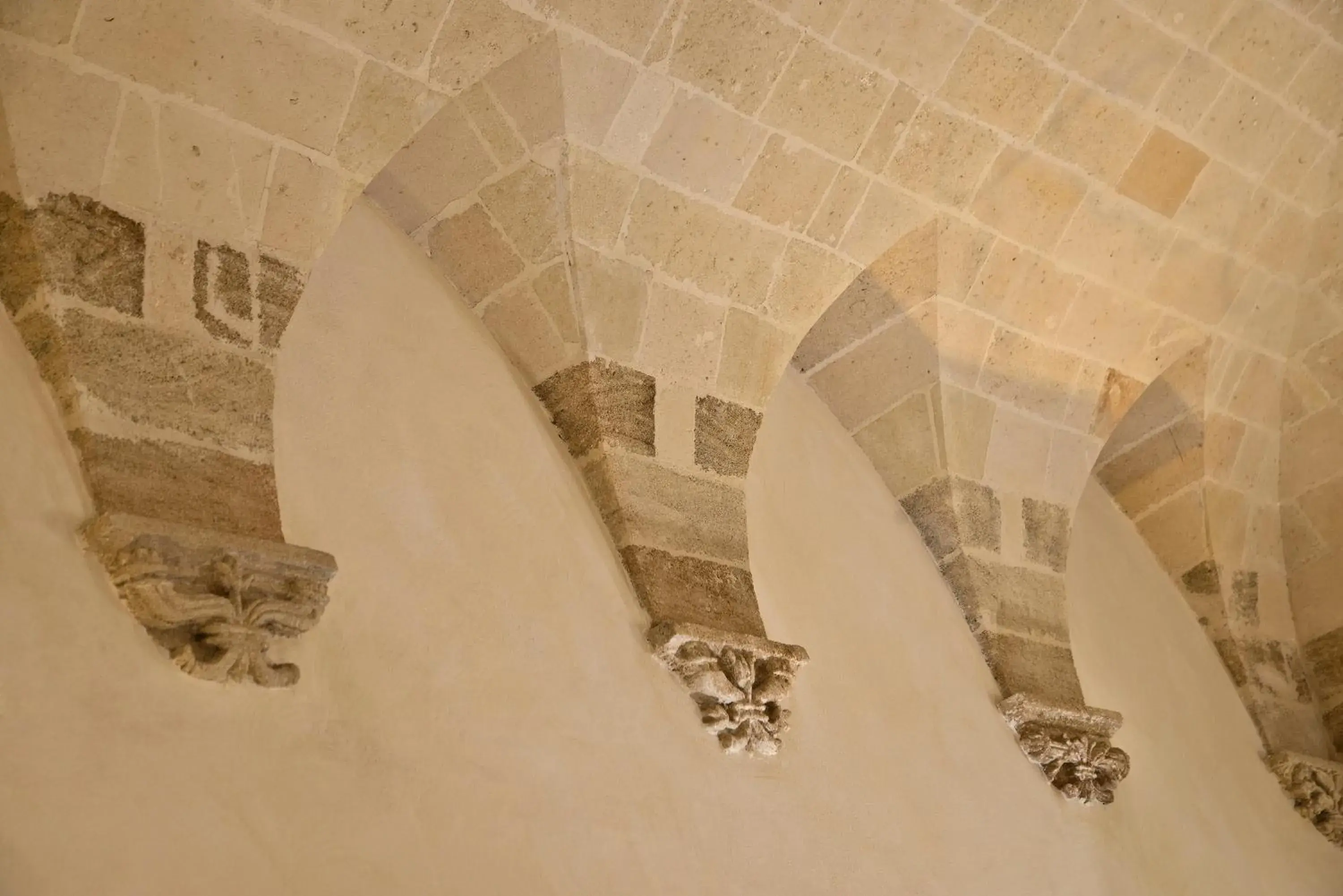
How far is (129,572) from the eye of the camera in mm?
2535

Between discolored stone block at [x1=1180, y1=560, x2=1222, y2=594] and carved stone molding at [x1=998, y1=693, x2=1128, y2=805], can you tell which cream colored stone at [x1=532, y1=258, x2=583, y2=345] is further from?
discolored stone block at [x1=1180, y1=560, x2=1222, y2=594]

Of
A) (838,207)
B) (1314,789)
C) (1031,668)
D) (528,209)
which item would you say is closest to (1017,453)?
(1031,668)

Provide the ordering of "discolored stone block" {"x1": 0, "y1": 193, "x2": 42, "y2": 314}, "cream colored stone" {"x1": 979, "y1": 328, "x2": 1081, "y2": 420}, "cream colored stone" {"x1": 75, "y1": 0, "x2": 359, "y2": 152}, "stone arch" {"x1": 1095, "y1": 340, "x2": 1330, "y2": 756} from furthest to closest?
"stone arch" {"x1": 1095, "y1": 340, "x2": 1330, "y2": 756}
"cream colored stone" {"x1": 979, "y1": 328, "x2": 1081, "y2": 420}
"cream colored stone" {"x1": 75, "y1": 0, "x2": 359, "y2": 152}
"discolored stone block" {"x1": 0, "y1": 193, "x2": 42, "y2": 314}

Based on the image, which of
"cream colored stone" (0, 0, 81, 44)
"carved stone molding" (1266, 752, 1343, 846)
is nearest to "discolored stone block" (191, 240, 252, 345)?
"cream colored stone" (0, 0, 81, 44)

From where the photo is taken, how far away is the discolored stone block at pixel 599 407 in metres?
3.54

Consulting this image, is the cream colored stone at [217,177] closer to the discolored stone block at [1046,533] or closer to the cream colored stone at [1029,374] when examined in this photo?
the cream colored stone at [1029,374]

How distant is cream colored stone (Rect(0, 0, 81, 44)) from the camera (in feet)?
9.23

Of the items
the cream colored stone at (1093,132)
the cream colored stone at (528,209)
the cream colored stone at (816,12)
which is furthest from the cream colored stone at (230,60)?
the cream colored stone at (1093,132)

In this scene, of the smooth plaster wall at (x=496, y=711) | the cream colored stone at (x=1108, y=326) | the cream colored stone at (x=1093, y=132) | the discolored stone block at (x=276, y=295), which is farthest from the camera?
the cream colored stone at (x=1108, y=326)

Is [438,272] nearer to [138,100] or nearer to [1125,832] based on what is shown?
[138,100]

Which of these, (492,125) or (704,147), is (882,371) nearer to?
(704,147)

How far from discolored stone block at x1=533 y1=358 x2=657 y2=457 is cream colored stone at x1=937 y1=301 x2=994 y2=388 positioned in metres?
1.09

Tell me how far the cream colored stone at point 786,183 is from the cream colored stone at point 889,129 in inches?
4.1

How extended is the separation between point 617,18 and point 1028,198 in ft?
4.65
